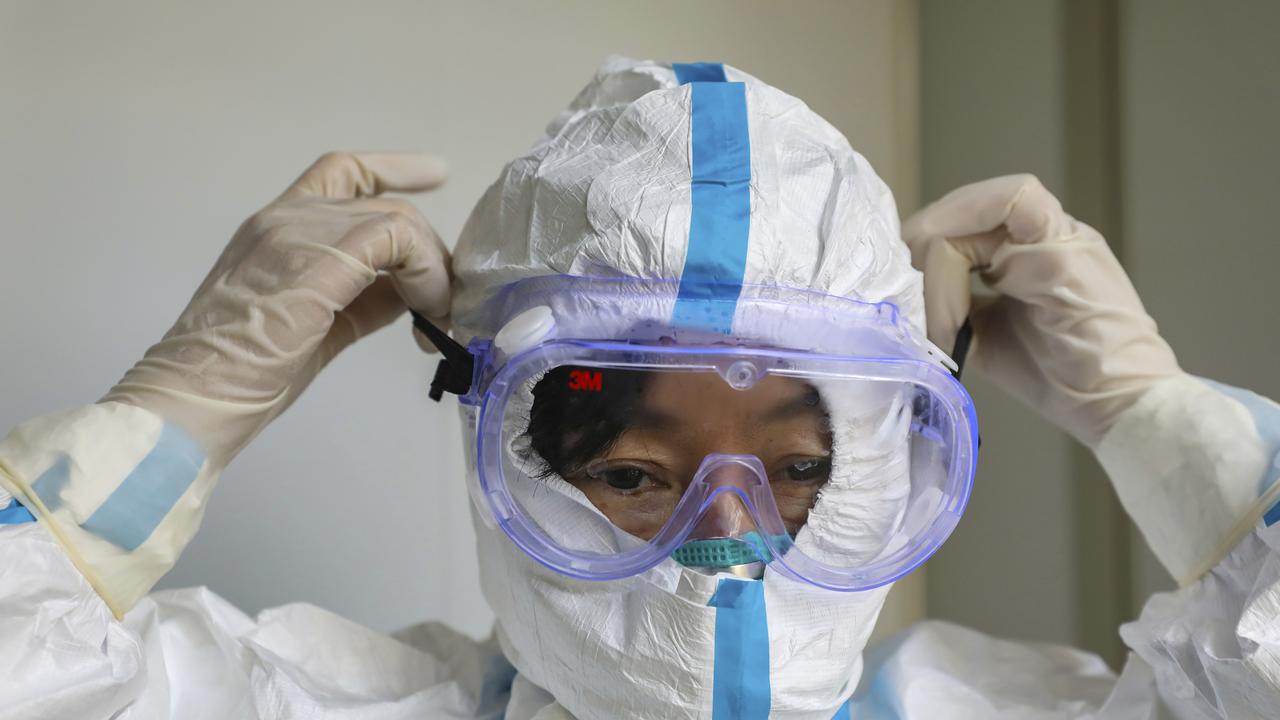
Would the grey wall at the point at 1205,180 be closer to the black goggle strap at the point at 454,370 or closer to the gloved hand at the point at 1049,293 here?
the gloved hand at the point at 1049,293

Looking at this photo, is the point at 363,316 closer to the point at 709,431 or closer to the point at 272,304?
the point at 272,304

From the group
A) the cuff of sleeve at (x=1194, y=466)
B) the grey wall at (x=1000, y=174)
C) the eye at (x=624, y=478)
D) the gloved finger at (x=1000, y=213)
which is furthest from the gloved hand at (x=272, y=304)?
the grey wall at (x=1000, y=174)

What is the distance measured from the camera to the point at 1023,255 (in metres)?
1.37

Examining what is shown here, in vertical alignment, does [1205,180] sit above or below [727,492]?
above

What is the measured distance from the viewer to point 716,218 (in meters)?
1.05

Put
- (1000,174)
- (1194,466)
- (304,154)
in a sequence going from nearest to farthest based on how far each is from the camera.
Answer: (1194,466)
(304,154)
(1000,174)

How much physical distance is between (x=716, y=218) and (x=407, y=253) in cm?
40

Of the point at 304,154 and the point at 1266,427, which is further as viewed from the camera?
the point at 304,154

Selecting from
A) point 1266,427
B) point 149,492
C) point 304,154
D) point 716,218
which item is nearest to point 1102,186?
point 1266,427

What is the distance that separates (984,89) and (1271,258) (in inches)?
23.2

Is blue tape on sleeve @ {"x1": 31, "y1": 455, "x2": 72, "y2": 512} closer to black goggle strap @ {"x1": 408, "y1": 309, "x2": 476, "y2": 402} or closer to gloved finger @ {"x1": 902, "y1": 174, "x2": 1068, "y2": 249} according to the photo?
black goggle strap @ {"x1": 408, "y1": 309, "x2": 476, "y2": 402}

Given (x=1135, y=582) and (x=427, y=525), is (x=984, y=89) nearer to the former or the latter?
(x=1135, y=582)

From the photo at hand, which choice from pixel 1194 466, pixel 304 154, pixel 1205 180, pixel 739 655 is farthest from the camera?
pixel 304 154

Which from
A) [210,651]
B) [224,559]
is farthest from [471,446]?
[224,559]
